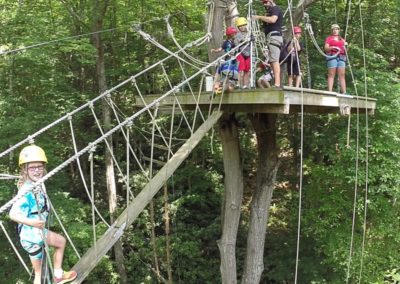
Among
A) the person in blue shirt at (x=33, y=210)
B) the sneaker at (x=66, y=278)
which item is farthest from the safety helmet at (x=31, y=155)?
the sneaker at (x=66, y=278)

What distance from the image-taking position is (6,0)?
793 cm

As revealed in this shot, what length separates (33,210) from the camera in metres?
2.43

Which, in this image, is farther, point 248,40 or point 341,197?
point 341,197

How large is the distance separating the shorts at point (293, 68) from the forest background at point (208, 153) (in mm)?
979

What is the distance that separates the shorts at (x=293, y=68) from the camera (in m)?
5.34

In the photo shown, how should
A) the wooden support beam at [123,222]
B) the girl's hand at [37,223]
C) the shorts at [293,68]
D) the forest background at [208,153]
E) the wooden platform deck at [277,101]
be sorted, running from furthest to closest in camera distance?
the forest background at [208,153] < the shorts at [293,68] < the wooden platform deck at [277,101] < the wooden support beam at [123,222] < the girl's hand at [37,223]

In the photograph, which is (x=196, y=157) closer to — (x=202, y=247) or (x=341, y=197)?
(x=202, y=247)

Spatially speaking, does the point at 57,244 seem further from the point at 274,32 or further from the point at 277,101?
the point at 274,32

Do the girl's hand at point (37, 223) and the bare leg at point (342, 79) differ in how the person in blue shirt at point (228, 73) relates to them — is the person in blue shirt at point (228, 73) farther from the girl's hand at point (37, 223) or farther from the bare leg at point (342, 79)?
the girl's hand at point (37, 223)

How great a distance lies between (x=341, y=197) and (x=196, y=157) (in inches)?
157

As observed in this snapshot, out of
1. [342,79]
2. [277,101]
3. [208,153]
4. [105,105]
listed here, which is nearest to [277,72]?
[277,101]

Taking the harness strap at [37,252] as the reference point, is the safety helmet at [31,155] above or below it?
above

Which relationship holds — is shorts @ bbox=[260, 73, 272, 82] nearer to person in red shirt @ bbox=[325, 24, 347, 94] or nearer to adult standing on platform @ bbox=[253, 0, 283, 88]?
adult standing on platform @ bbox=[253, 0, 283, 88]

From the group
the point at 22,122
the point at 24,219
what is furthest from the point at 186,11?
the point at 24,219
